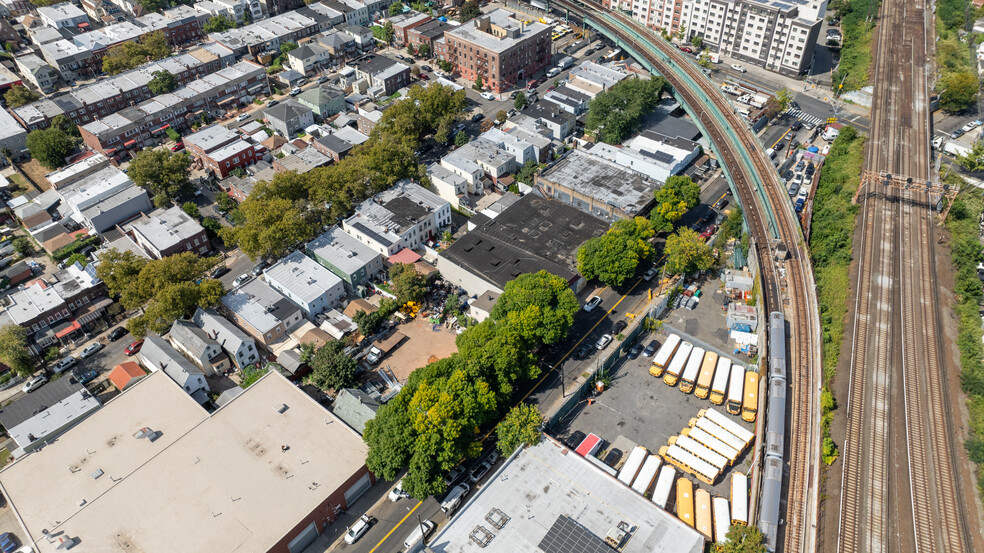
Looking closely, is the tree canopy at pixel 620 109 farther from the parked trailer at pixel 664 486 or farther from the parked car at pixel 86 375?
the parked car at pixel 86 375

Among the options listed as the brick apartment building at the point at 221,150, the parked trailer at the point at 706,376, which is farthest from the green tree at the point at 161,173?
the parked trailer at the point at 706,376

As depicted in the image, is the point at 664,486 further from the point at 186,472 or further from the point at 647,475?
the point at 186,472

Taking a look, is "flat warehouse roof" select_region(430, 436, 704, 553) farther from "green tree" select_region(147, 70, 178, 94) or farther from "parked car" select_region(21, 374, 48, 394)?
"green tree" select_region(147, 70, 178, 94)

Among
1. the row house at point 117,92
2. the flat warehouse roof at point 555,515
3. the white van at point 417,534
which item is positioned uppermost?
the row house at point 117,92

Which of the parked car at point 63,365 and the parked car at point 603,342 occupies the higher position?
the parked car at point 603,342

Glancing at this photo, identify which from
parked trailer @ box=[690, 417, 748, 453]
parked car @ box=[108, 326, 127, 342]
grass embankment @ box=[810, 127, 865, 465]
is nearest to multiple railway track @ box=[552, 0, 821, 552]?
grass embankment @ box=[810, 127, 865, 465]

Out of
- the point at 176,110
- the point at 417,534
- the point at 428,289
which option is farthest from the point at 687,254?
the point at 176,110

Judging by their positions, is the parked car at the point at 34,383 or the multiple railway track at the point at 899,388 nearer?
the multiple railway track at the point at 899,388
